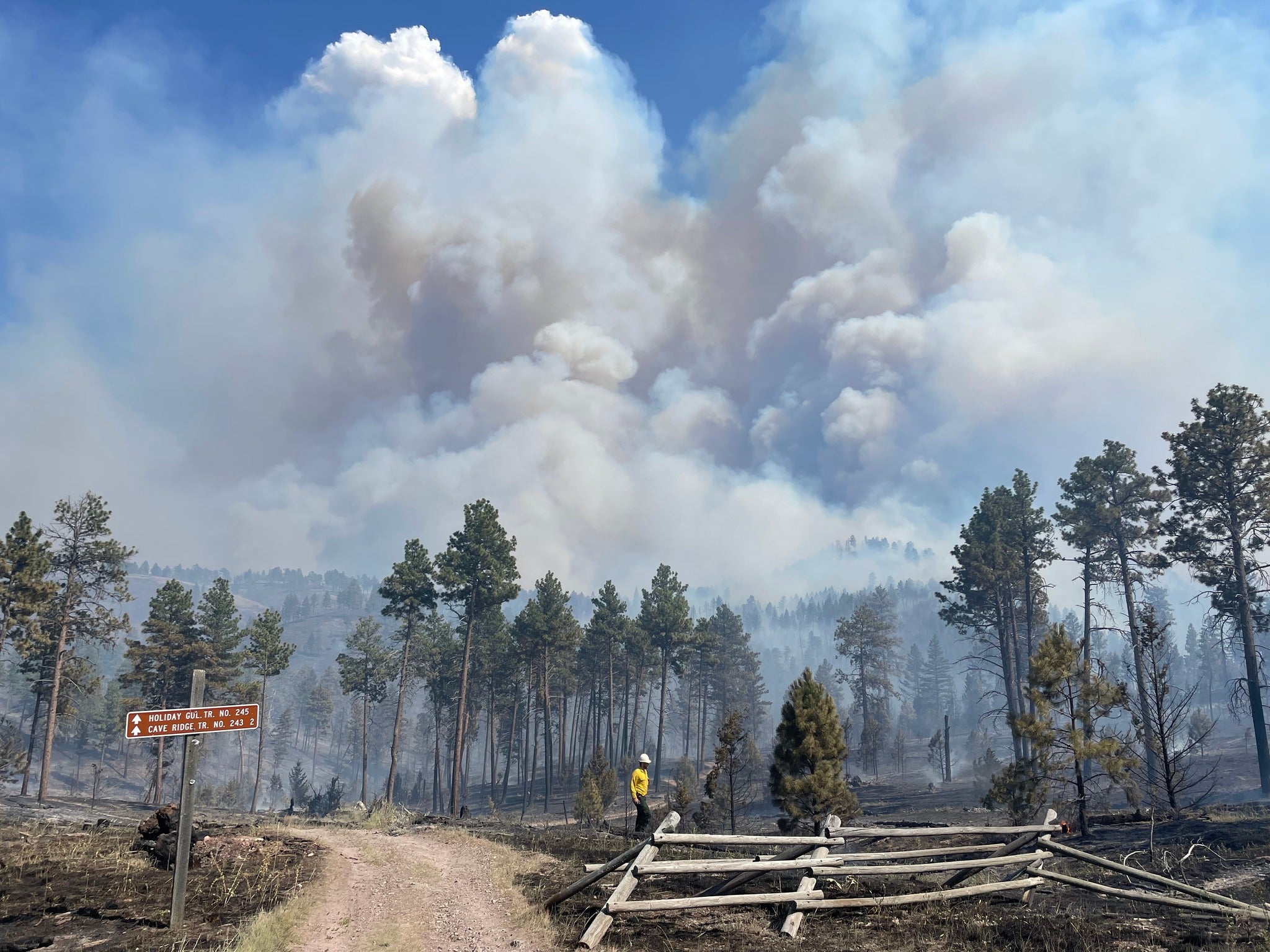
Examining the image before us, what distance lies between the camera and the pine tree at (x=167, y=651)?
1951 inches

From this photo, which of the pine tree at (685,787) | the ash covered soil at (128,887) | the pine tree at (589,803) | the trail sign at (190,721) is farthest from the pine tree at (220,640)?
the trail sign at (190,721)

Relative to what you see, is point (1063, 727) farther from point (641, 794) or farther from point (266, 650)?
point (266, 650)

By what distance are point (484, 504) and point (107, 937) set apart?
127 feet

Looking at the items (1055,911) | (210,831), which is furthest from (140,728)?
(1055,911)

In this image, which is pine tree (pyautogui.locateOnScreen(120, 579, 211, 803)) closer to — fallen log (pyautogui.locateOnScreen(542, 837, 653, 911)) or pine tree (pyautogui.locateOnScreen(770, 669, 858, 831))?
pine tree (pyautogui.locateOnScreen(770, 669, 858, 831))

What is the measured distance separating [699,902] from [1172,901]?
789cm

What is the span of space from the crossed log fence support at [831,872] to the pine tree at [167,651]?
49410 mm

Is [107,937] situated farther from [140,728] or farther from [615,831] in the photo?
[615,831]

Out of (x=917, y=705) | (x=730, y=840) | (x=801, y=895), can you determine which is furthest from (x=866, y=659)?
(x=801, y=895)

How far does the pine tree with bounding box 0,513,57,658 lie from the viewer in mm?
36656

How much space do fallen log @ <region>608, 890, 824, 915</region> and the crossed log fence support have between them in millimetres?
14

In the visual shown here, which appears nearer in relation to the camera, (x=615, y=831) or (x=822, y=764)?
(x=822, y=764)

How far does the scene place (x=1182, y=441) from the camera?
1455 inches

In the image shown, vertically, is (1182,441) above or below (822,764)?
above
